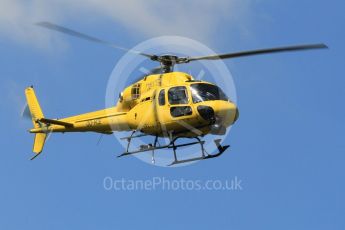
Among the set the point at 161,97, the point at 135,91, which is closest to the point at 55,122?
the point at 135,91

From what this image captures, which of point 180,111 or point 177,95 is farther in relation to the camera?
point 177,95

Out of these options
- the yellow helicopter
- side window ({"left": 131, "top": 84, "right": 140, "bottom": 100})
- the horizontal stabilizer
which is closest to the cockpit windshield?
the yellow helicopter

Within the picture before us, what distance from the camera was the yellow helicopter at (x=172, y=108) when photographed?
2431 cm

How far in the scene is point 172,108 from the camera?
2492 cm

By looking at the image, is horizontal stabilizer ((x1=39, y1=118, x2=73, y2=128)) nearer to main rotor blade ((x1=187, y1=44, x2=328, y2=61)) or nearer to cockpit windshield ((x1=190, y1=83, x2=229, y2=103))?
cockpit windshield ((x1=190, y1=83, x2=229, y2=103))

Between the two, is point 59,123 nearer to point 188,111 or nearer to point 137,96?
point 137,96

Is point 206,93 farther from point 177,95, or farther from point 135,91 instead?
point 135,91

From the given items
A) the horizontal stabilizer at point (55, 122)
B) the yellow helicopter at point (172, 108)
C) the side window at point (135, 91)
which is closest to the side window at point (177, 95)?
the yellow helicopter at point (172, 108)

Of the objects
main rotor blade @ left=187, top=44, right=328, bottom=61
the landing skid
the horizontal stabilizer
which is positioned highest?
the horizontal stabilizer

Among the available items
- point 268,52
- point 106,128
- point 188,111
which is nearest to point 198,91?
point 188,111

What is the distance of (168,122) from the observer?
24906mm

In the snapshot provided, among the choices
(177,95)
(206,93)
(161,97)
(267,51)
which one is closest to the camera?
(267,51)

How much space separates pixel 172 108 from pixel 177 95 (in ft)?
1.70

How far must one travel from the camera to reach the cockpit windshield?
2458 cm
